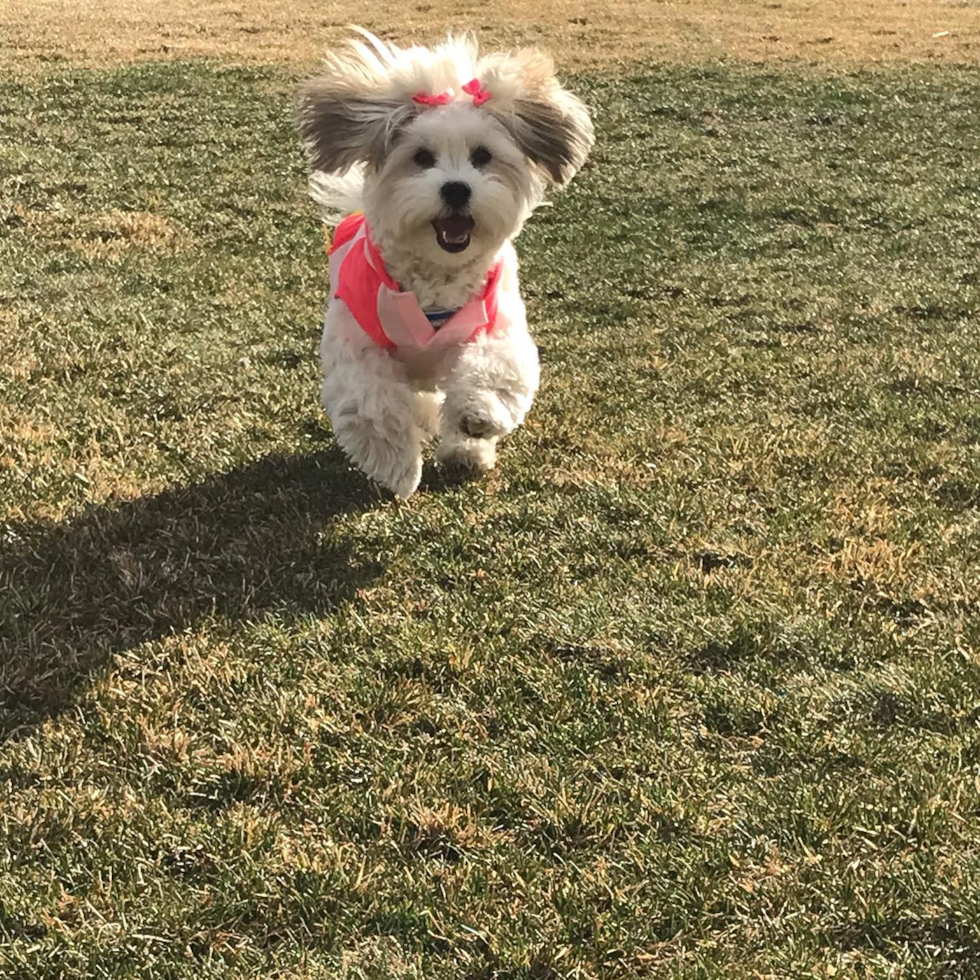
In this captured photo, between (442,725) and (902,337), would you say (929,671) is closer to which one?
(442,725)

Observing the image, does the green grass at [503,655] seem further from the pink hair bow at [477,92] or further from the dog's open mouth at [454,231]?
the pink hair bow at [477,92]

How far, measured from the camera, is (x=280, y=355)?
5.66 m

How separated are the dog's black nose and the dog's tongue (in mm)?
52

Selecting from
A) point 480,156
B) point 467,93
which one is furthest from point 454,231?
point 467,93

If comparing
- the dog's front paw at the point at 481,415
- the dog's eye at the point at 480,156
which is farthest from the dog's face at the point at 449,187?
the dog's front paw at the point at 481,415

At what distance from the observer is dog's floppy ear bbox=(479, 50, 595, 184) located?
394 cm

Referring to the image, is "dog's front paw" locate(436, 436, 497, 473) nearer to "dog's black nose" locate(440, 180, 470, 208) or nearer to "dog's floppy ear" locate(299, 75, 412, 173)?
"dog's black nose" locate(440, 180, 470, 208)

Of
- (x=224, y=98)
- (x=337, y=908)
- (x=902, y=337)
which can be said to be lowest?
(x=337, y=908)

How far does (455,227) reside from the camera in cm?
381

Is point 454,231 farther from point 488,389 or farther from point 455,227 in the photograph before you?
point 488,389

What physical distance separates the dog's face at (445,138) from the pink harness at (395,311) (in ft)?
0.45

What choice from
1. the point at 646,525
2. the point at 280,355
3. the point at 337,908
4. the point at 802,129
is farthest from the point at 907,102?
the point at 337,908

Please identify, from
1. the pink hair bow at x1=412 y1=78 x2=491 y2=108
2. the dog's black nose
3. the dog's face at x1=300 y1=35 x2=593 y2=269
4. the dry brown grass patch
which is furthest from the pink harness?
the dry brown grass patch

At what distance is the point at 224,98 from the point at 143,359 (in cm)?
830
